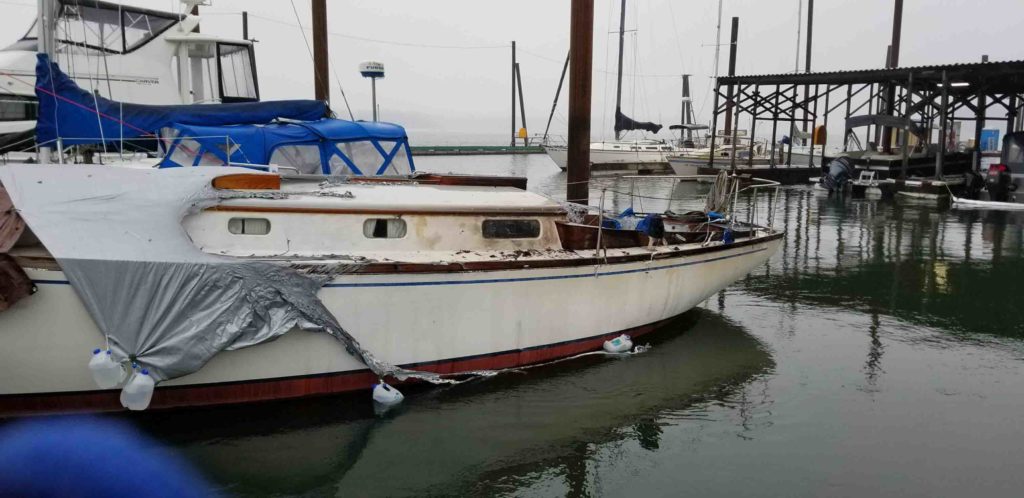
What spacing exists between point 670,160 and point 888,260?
25845 millimetres

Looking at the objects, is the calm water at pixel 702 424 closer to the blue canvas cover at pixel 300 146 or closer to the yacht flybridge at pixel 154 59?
the blue canvas cover at pixel 300 146

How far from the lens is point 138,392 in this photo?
6.93 meters

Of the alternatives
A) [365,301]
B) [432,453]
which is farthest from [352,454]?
[365,301]

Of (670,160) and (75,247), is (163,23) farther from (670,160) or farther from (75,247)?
(670,160)

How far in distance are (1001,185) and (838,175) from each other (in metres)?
6.19

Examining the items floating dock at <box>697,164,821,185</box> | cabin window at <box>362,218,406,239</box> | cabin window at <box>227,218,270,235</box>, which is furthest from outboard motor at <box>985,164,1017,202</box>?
cabin window at <box>227,218,270,235</box>

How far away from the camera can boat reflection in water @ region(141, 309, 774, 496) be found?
6590 mm

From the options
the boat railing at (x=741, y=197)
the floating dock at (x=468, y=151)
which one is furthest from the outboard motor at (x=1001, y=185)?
the floating dock at (x=468, y=151)

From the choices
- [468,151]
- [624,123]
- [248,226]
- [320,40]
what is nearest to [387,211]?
[248,226]

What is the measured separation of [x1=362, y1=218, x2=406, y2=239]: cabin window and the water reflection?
23.6 feet

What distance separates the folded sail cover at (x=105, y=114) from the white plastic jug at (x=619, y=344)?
232 inches

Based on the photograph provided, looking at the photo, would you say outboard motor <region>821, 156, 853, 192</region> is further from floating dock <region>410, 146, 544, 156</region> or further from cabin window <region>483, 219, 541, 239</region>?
floating dock <region>410, 146, 544, 156</region>

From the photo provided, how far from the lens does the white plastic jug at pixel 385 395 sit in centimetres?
789

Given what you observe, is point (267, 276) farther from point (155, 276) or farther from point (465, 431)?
point (465, 431)
